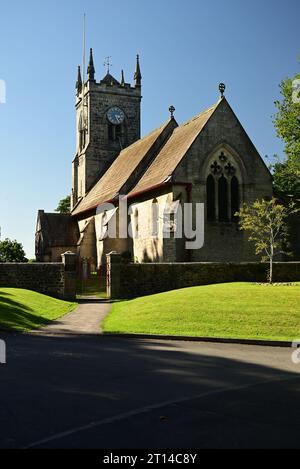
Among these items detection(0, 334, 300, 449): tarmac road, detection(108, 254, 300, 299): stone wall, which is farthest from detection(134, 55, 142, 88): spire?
detection(0, 334, 300, 449): tarmac road

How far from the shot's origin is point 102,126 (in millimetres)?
50156

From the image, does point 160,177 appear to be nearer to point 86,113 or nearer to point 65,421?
point 86,113

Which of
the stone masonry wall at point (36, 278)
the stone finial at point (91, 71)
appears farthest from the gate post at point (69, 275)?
the stone finial at point (91, 71)

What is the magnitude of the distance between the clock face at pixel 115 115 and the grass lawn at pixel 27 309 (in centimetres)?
3041

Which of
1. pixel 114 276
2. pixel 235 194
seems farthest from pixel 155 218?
pixel 114 276

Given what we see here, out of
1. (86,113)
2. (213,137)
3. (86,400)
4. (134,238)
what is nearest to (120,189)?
(134,238)

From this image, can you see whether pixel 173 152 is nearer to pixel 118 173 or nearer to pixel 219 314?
pixel 118 173

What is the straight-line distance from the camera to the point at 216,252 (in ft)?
99.0

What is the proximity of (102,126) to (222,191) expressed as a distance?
22.1 m

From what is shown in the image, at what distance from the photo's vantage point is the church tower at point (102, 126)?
49406 millimetres

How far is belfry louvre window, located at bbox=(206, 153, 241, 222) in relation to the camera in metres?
30.9

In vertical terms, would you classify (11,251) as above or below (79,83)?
below

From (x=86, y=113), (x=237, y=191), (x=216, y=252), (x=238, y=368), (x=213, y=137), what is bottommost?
(x=238, y=368)

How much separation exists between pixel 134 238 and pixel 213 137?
8.73 metres
